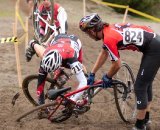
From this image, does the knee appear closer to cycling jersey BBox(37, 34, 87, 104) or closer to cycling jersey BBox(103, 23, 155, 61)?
cycling jersey BBox(103, 23, 155, 61)

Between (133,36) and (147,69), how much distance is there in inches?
22.0

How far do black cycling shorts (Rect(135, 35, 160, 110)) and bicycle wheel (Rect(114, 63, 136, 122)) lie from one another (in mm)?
666

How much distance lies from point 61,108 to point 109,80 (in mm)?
1044

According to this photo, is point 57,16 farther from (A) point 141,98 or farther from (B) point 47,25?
(A) point 141,98

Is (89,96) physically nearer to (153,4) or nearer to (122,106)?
(122,106)

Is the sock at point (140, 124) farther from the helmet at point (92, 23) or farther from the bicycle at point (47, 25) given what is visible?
the bicycle at point (47, 25)

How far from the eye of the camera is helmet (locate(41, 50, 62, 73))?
682 cm

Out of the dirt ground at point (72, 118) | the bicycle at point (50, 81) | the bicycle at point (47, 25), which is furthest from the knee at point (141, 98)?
the bicycle at point (47, 25)

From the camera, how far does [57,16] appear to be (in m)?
10.5

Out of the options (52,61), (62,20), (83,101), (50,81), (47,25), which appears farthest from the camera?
(47,25)

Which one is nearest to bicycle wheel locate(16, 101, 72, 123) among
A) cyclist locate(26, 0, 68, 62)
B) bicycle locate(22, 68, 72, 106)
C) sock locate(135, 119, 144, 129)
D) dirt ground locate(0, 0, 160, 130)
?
dirt ground locate(0, 0, 160, 130)

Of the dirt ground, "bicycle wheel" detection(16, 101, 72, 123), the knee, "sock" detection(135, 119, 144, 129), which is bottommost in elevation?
the dirt ground

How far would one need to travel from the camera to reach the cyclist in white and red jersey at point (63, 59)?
6.85 meters

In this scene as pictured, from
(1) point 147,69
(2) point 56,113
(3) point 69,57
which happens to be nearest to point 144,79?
(1) point 147,69
